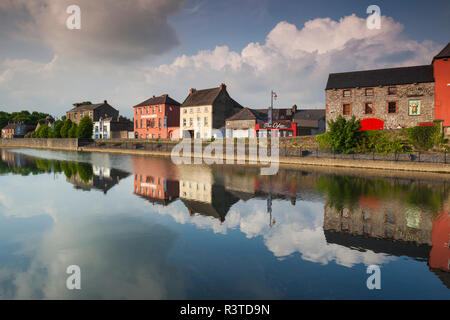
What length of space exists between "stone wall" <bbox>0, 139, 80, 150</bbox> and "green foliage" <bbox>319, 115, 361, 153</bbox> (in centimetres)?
5823

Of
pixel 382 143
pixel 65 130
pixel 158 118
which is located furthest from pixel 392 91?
pixel 65 130

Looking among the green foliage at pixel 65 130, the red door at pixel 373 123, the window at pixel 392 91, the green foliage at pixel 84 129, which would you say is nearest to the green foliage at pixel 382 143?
the red door at pixel 373 123

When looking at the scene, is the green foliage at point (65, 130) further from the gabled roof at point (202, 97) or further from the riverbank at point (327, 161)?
the gabled roof at point (202, 97)

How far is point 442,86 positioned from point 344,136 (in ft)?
41.9

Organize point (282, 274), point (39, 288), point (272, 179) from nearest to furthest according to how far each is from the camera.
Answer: point (39, 288)
point (282, 274)
point (272, 179)

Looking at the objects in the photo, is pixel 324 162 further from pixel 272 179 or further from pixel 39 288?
pixel 39 288

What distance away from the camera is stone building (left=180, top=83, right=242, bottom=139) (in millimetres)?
55125

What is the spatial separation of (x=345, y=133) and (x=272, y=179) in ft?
45.8

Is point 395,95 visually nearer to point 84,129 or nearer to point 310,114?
point 310,114

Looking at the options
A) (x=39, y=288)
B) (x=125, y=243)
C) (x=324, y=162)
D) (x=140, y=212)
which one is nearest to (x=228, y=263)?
(x=125, y=243)

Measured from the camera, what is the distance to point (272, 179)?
21.3 metres

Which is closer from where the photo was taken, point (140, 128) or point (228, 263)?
point (228, 263)

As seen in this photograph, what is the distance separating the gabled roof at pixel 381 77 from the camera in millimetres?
33241

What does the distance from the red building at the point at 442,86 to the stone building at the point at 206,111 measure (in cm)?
3371
